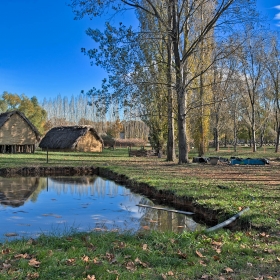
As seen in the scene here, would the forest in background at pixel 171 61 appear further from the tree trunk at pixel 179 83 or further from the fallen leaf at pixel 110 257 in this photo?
the fallen leaf at pixel 110 257

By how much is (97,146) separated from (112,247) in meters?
34.1

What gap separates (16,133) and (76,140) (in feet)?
20.1

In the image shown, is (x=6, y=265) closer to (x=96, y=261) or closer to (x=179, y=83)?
(x=96, y=261)

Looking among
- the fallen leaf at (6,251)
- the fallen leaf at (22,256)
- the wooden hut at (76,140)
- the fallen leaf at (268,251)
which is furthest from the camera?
the wooden hut at (76,140)

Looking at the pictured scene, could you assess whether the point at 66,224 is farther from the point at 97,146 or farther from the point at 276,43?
the point at 276,43

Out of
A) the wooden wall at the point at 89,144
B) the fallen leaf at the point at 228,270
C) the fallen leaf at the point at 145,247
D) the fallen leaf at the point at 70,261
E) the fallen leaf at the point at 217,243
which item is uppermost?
the wooden wall at the point at 89,144

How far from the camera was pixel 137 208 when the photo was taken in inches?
372

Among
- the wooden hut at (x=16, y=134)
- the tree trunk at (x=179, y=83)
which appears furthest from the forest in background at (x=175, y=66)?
the wooden hut at (x=16, y=134)

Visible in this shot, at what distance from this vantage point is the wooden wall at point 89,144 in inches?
1449

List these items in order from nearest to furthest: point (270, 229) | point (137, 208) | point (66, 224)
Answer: point (270, 229) < point (66, 224) < point (137, 208)

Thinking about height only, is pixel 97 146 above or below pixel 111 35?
below

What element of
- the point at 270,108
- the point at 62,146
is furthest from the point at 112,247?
the point at 270,108

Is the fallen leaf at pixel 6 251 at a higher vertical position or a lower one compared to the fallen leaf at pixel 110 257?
higher

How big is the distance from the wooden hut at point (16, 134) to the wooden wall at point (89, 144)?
4713 millimetres
